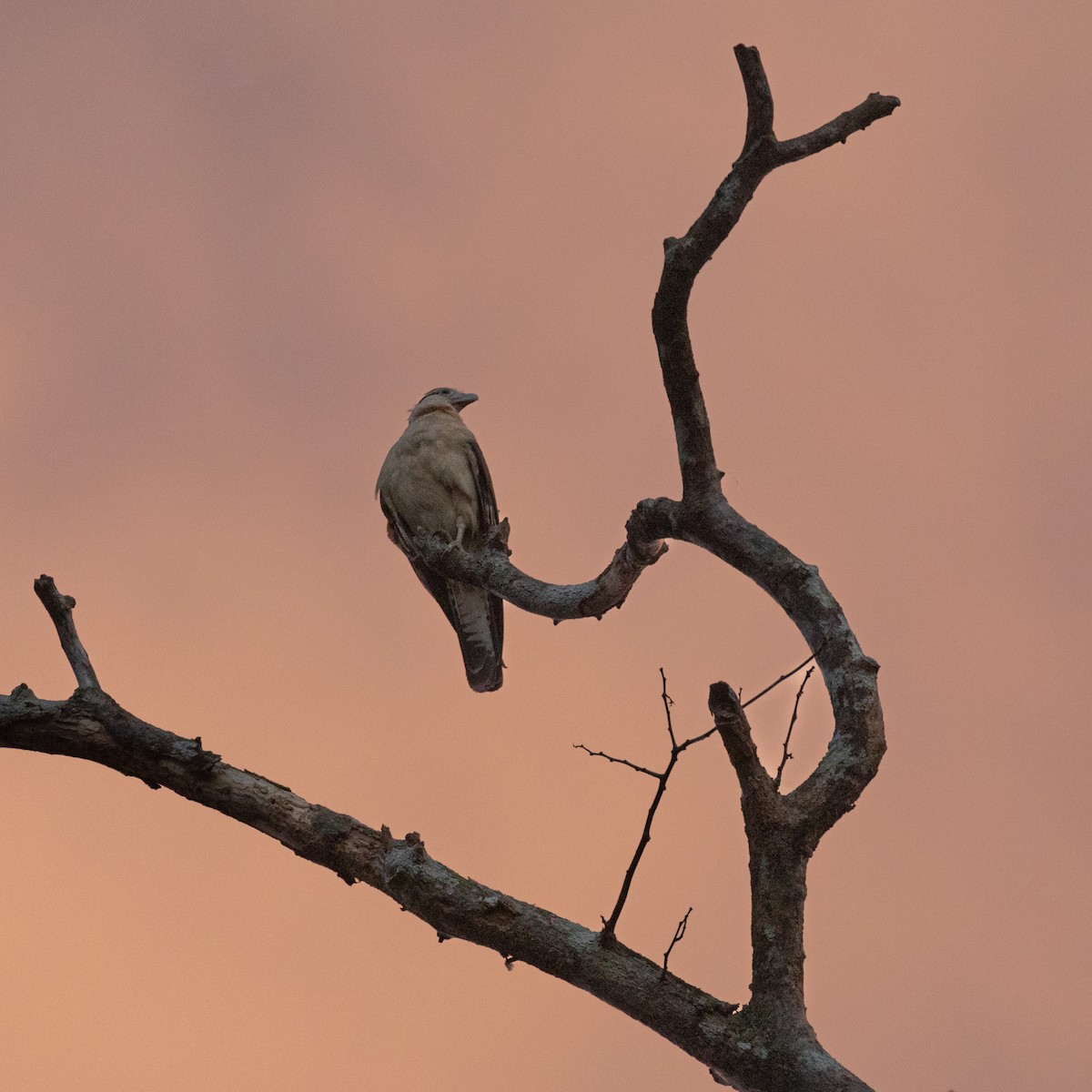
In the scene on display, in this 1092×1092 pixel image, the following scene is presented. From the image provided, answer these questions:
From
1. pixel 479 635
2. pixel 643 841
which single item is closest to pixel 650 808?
pixel 643 841

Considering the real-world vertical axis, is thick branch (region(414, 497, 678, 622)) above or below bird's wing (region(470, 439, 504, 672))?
below

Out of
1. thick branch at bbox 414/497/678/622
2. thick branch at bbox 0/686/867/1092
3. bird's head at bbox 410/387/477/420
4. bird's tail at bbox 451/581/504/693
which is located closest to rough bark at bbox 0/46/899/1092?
thick branch at bbox 0/686/867/1092

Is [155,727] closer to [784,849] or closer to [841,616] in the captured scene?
[784,849]

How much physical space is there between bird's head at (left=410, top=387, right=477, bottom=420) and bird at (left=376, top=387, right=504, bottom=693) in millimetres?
731

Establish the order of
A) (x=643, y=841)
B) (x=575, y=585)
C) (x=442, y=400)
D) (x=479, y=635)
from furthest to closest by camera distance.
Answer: (x=442, y=400), (x=479, y=635), (x=575, y=585), (x=643, y=841)

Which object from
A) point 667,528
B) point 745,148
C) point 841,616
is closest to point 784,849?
point 841,616

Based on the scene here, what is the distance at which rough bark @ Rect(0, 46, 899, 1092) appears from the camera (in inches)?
161

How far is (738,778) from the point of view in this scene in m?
4.29

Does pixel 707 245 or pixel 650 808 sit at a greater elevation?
pixel 707 245

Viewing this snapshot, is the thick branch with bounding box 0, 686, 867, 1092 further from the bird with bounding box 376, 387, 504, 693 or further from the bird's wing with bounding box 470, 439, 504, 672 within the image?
the bird's wing with bounding box 470, 439, 504, 672

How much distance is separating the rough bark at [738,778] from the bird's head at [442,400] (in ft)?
16.1

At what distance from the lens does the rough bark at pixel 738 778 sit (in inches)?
161

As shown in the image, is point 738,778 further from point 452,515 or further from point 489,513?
point 489,513

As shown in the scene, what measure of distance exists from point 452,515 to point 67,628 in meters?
4.19
